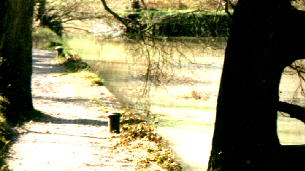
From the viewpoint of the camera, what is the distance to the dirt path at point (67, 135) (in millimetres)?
8734

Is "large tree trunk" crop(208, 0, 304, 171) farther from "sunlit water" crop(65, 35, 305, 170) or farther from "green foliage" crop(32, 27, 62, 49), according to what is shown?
"green foliage" crop(32, 27, 62, 49)

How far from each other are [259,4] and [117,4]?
20.5m

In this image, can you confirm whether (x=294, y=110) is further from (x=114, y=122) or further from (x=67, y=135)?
(x=67, y=135)

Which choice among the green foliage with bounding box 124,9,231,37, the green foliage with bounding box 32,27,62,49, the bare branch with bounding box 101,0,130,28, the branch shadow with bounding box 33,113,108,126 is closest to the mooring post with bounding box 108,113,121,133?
the branch shadow with bounding box 33,113,108,126

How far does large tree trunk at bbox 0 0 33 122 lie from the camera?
1159 cm

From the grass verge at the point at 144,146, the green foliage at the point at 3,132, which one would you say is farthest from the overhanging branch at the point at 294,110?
the green foliage at the point at 3,132

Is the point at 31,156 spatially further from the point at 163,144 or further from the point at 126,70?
the point at 126,70

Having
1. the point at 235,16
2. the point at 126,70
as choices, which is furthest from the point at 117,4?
the point at 235,16

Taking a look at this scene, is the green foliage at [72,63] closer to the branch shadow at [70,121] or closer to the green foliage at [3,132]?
the branch shadow at [70,121]

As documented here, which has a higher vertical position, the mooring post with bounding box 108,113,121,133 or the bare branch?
the bare branch

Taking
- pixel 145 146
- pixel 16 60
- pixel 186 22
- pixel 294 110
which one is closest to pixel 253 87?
pixel 294 110

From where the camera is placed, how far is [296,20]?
5137 mm

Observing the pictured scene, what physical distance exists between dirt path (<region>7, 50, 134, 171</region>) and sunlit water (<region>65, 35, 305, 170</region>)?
1246mm

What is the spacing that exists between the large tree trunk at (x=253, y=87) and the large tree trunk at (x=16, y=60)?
7.27 meters
